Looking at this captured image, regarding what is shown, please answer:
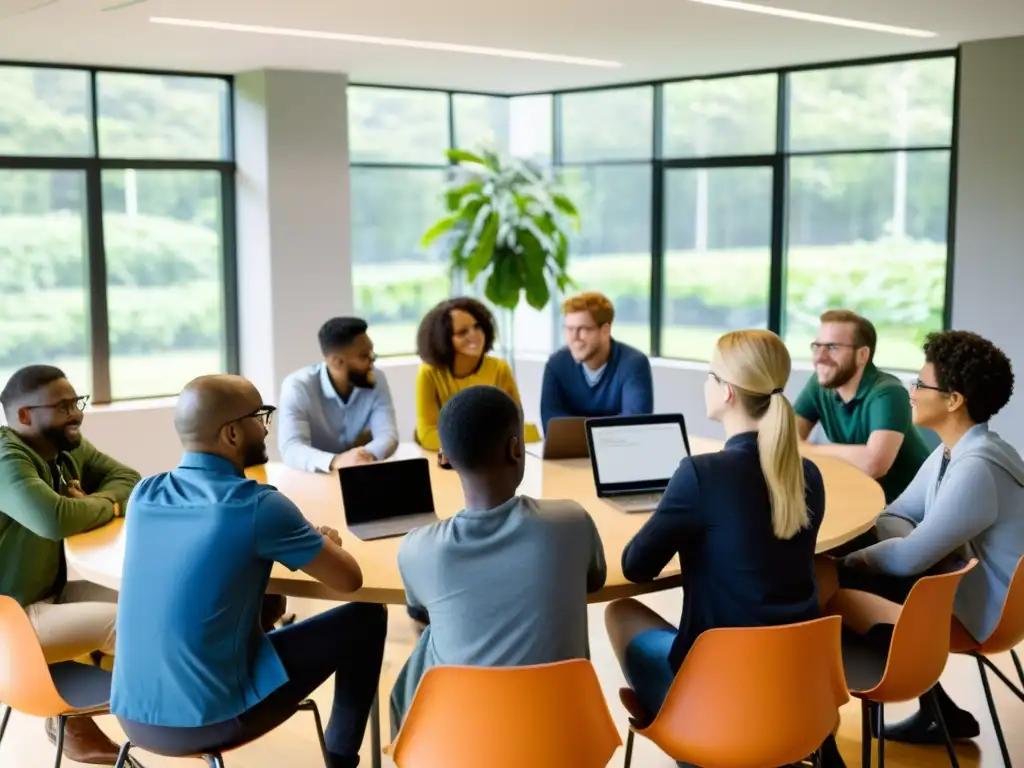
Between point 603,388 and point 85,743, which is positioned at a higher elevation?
point 603,388

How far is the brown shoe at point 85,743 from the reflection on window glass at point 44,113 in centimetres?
477

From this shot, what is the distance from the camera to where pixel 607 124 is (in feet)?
29.9

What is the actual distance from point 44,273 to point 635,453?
17.1 ft

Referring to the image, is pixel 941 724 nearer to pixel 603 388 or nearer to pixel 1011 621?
pixel 1011 621

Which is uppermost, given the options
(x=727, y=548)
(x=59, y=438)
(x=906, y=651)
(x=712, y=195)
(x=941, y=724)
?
(x=712, y=195)

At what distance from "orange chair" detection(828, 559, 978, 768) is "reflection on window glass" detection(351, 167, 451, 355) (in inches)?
247

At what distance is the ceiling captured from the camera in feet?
18.2

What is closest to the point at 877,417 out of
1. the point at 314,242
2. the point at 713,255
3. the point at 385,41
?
the point at 385,41

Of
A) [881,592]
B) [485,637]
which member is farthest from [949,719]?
[485,637]

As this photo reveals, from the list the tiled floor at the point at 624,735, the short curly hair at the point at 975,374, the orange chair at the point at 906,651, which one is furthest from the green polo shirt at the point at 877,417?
the orange chair at the point at 906,651

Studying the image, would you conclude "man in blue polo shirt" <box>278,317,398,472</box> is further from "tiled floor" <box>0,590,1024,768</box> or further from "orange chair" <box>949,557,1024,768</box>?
"orange chair" <box>949,557,1024,768</box>

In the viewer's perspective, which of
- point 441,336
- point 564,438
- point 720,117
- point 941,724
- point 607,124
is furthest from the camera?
point 607,124

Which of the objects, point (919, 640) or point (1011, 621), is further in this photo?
point (1011, 621)

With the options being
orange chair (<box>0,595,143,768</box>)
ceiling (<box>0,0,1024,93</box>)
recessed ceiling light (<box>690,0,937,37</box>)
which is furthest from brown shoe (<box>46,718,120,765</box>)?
recessed ceiling light (<box>690,0,937,37</box>)
